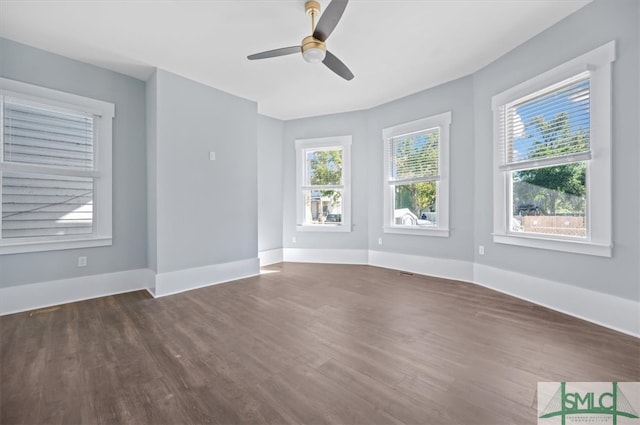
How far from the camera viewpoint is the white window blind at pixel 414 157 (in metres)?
4.36

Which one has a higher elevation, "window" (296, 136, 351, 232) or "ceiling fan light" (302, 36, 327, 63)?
"ceiling fan light" (302, 36, 327, 63)

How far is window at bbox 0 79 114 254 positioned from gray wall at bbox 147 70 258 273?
65cm

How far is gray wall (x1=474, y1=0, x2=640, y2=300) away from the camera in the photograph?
7.52 feet

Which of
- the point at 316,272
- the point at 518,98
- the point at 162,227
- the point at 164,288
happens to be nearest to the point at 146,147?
the point at 162,227

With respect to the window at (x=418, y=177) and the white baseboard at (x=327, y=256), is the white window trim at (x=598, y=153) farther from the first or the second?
the white baseboard at (x=327, y=256)

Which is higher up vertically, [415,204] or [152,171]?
[152,171]

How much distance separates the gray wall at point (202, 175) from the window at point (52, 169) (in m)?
0.65

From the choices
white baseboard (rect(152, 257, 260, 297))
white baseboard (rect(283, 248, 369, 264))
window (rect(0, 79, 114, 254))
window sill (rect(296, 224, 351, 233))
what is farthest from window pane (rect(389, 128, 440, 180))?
window (rect(0, 79, 114, 254))

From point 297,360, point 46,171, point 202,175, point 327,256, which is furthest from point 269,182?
point 297,360

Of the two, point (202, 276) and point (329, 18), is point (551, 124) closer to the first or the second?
point (329, 18)

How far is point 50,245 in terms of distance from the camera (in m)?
3.12

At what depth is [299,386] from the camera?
1.66 meters

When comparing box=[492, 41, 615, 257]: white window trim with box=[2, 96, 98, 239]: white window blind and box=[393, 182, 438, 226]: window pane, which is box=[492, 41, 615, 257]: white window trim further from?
box=[2, 96, 98, 239]: white window blind

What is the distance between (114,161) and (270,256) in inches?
116
